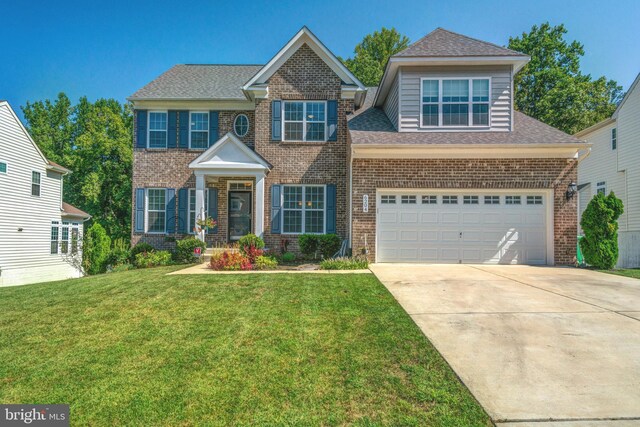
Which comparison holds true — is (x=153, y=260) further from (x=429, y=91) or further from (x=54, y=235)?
(x=54, y=235)

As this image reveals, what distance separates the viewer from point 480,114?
478 inches

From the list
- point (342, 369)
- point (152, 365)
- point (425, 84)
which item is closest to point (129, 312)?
point (152, 365)

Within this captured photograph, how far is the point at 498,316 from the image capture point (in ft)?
18.1

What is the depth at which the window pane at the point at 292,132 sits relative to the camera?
558 inches

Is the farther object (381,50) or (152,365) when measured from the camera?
(381,50)

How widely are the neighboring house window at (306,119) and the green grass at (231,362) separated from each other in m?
8.63

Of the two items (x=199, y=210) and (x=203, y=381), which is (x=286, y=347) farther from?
(x=199, y=210)

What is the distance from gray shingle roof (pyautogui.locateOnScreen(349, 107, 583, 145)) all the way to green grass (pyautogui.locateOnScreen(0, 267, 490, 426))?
6292 mm

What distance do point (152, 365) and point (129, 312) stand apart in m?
2.36

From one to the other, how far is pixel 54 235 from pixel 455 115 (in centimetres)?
2279

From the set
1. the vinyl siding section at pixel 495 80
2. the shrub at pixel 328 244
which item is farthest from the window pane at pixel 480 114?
the shrub at pixel 328 244

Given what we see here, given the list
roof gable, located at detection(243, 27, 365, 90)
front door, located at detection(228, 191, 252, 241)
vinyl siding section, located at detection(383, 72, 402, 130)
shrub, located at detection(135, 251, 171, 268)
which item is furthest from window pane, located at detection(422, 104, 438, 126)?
shrub, located at detection(135, 251, 171, 268)

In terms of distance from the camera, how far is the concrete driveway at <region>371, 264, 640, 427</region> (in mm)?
3174

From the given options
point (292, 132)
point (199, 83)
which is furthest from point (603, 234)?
point (199, 83)
